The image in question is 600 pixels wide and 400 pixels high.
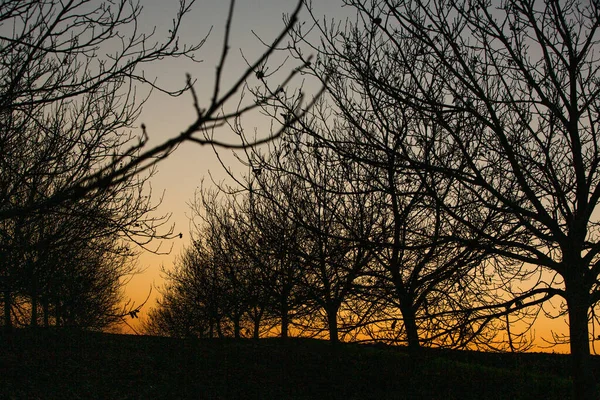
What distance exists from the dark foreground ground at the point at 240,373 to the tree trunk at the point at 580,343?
155 inches

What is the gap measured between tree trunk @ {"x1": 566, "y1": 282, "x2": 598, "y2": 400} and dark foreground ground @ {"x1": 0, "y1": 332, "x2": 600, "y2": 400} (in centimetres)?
393

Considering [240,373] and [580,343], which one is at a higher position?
[580,343]

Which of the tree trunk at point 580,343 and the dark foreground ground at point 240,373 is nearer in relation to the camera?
the tree trunk at point 580,343

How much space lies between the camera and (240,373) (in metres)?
12.7

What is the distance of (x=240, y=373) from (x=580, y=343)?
351 inches

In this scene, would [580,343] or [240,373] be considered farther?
[240,373]

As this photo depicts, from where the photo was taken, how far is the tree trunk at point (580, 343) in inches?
204

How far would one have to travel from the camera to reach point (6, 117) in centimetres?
730

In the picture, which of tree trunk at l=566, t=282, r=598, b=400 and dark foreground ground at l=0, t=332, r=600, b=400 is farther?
dark foreground ground at l=0, t=332, r=600, b=400

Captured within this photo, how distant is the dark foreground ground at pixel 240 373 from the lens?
35.5ft

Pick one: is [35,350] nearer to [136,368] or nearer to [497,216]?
[136,368]

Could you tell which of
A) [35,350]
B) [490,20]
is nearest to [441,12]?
[490,20]

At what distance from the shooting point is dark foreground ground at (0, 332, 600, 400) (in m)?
10.8

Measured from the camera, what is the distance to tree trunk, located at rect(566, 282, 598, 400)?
5.19 m
